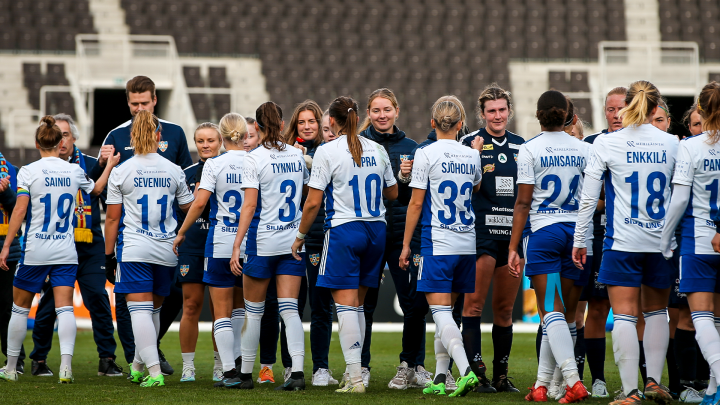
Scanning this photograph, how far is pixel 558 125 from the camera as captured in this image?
5.12 m

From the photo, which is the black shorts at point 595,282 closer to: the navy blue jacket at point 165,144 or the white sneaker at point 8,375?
the navy blue jacket at point 165,144

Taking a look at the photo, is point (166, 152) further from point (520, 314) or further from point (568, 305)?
point (520, 314)

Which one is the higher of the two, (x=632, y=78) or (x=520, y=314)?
(x=632, y=78)

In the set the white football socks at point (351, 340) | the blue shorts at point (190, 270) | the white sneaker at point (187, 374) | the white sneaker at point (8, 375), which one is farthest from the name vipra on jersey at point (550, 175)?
the white sneaker at point (8, 375)

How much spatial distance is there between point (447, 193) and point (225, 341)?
187 cm

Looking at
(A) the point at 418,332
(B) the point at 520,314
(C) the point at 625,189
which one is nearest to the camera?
(C) the point at 625,189

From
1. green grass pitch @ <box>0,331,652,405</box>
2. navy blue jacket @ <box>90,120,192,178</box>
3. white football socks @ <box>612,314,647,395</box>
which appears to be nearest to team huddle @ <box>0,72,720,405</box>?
white football socks @ <box>612,314,647,395</box>

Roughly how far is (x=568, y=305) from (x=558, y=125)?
1.18 meters

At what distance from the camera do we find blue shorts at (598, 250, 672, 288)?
15.3ft

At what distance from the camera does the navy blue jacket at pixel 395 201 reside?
19.7ft

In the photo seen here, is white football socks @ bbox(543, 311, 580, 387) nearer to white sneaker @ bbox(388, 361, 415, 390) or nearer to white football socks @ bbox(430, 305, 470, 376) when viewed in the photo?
white football socks @ bbox(430, 305, 470, 376)

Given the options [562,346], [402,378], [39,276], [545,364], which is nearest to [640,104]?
[562,346]

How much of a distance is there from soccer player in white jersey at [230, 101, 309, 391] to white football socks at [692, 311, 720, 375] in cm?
251

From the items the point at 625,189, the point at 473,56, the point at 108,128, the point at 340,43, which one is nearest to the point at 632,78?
the point at 473,56
